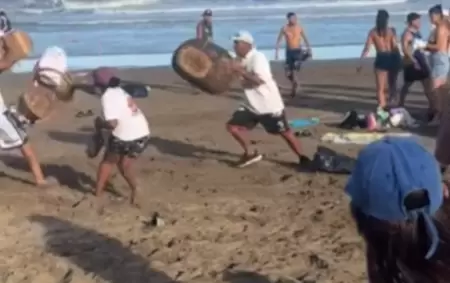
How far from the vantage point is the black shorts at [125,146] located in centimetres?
912

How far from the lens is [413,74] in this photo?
13.9 m

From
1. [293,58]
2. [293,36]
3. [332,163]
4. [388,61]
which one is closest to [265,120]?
[332,163]

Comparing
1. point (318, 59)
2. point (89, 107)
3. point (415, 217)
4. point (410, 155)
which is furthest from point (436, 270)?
point (318, 59)

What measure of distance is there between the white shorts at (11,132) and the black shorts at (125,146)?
1081 mm

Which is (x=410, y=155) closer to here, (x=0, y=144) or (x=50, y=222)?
(x=50, y=222)

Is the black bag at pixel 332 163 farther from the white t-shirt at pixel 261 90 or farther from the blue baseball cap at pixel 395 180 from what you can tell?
the blue baseball cap at pixel 395 180

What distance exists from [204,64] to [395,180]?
8352 millimetres

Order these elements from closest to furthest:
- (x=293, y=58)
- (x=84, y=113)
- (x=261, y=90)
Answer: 1. (x=261, y=90)
2. (x=84, y=113)
3. (x=293, y=58)

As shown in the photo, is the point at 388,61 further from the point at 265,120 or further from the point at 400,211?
the point at 400,211

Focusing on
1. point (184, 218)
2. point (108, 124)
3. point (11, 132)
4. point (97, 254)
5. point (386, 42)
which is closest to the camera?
point (97, 254)

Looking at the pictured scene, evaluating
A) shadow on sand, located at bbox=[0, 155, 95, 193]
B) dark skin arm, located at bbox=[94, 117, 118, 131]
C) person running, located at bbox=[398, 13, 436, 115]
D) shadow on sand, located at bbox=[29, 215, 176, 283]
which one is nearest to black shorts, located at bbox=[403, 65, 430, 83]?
person running, located at bbox=[398, 13, 436, 115]

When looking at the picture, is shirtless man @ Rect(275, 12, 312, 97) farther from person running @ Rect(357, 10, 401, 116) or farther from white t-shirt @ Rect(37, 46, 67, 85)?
white t-shirt @ Rect(37, 46, 67, 85)

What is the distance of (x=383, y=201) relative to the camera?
2.35 metres

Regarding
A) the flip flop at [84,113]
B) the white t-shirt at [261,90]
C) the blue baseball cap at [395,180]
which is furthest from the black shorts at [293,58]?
the blue baseball cap at [395,180]
